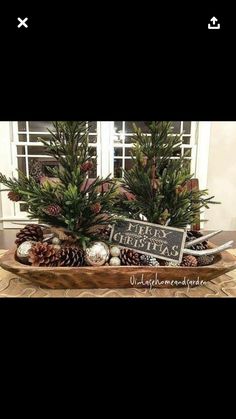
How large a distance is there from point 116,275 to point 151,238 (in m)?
0.12

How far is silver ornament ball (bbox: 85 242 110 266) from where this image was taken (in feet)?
2.16

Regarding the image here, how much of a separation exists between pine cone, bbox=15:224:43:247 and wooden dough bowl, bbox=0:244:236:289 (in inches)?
2.7

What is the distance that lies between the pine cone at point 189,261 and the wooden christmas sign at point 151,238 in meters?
0.01

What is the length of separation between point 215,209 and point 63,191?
173 cm

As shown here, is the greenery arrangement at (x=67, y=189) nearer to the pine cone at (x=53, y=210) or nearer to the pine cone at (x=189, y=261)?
the pine cone at (x=53, y=210)

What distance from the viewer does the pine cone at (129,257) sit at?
26.5 inches

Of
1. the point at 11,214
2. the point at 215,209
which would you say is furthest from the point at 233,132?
the point at 11,214

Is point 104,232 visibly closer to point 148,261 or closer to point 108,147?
point 148,261

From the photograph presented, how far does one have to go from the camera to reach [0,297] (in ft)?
2.06

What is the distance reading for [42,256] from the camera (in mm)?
643

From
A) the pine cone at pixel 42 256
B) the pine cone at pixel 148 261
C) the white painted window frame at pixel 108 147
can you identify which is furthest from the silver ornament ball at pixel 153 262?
the white painted window frame at pixel 108 147
